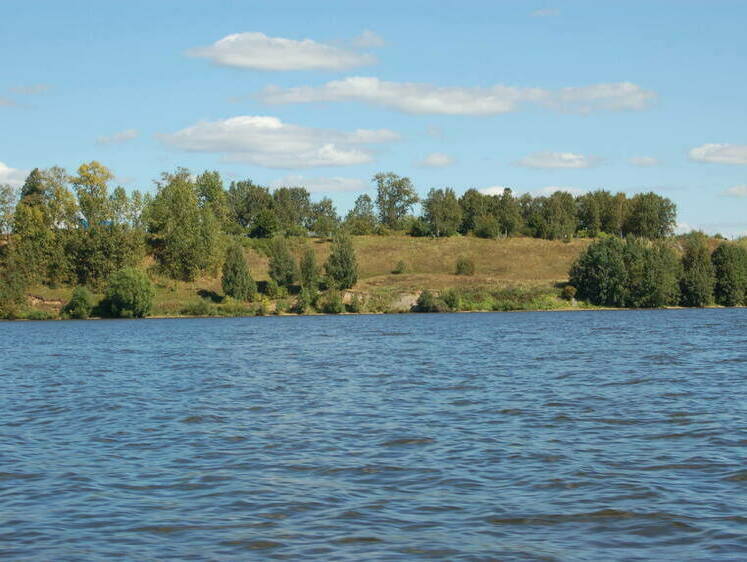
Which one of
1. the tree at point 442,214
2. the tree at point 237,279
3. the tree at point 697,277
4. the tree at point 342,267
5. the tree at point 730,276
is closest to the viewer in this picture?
the tree at point 237,279

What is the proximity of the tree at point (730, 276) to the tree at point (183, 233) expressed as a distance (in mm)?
71122

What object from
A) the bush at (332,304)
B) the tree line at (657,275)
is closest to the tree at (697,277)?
the tree line at (657,275)

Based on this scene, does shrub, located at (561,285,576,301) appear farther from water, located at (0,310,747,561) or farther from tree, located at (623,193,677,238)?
water, located at (0,310,747,561)

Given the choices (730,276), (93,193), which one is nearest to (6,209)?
(93,193)

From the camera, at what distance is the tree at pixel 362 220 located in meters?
171

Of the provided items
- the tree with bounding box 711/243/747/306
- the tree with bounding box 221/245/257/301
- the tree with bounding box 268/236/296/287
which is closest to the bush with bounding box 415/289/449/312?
the tree with bounding box 268/236/296/287

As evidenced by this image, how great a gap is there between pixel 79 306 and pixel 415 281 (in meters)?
47.0

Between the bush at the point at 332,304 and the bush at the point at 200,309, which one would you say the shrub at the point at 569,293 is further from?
the bush at the point at 200,309

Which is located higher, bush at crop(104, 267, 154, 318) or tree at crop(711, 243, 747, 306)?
tree at crop(711, 243, 747, 306)

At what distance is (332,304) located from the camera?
111 metres

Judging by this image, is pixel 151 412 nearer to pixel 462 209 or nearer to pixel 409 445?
pixel 409 445

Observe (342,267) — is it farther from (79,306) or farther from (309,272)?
(79,306)

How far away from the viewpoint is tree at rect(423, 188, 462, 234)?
6501 inches

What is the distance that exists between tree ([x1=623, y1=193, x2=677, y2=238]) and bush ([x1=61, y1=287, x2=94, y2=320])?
10896 centimetres
